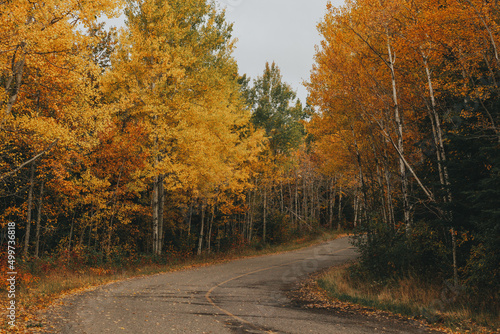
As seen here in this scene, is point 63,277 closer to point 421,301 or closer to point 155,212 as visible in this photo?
point 155,212

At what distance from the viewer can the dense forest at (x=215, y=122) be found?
9.56 m

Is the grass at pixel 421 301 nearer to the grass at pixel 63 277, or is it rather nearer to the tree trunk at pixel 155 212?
the grass at pixel 63 277

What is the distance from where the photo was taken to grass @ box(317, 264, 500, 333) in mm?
8289

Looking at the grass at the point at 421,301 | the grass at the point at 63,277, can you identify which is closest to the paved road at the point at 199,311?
the grass at the point at 63,277

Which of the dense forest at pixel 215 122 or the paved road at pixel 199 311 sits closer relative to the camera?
the paved road at pixel 199 311

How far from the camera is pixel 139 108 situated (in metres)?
16.4

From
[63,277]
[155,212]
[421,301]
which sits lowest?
[421,301]

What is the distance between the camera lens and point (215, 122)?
18031 millimetres

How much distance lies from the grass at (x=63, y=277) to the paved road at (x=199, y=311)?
619mm

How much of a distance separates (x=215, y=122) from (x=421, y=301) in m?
12.2

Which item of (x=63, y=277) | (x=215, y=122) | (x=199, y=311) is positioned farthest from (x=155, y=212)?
(x=199, y=311)

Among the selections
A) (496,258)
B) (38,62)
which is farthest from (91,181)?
(496,258)

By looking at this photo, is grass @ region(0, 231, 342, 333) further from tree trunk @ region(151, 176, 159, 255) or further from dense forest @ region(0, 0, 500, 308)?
dense forest @ region(0, 0, 500, 308)

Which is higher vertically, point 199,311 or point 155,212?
point 155,212
